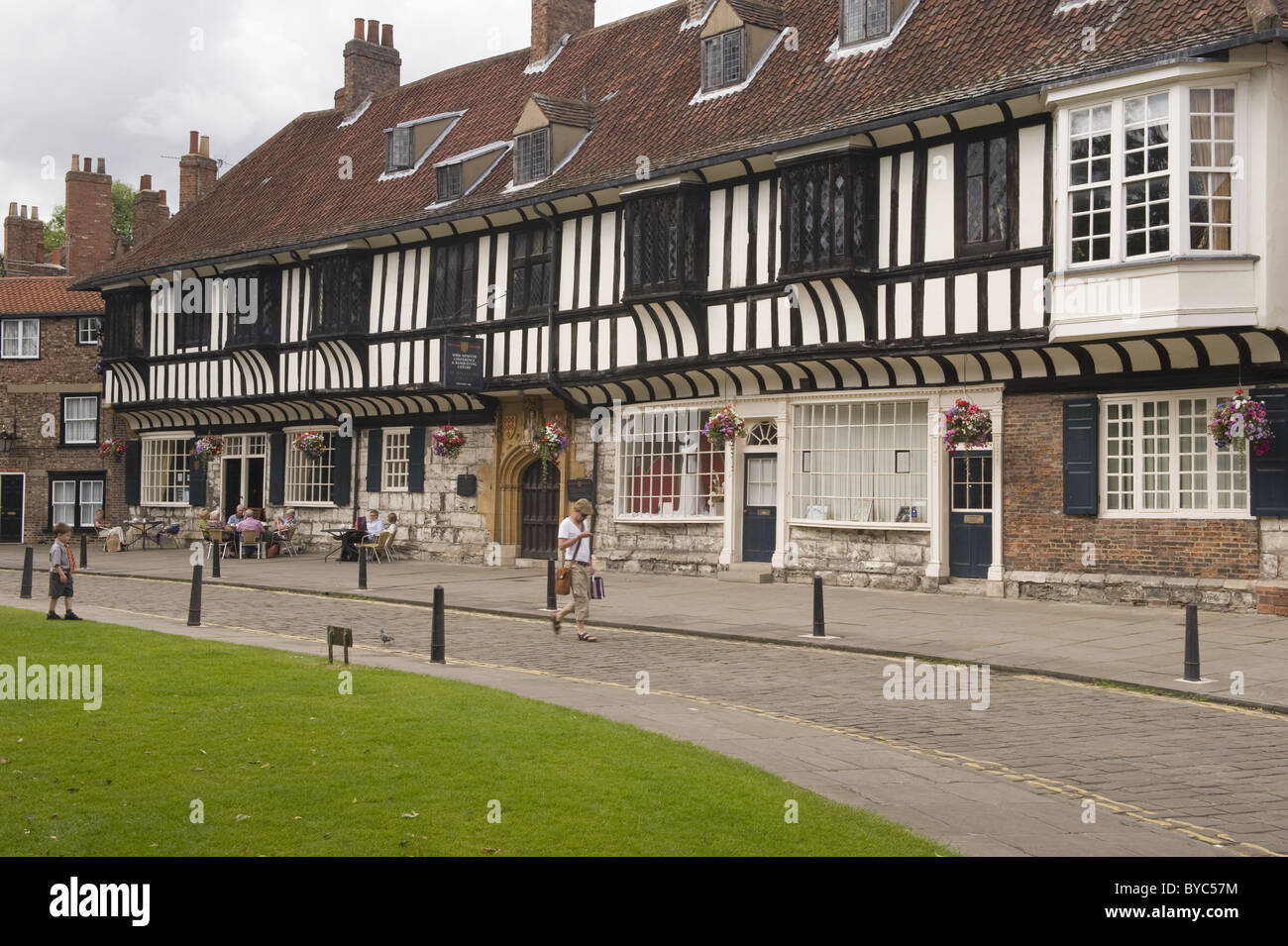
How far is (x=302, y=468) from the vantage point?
114ft

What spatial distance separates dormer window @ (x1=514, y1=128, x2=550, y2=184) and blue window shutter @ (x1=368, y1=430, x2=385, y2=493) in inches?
309

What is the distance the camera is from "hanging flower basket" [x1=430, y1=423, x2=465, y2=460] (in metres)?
29.6

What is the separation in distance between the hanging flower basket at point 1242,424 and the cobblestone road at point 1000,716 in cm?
576

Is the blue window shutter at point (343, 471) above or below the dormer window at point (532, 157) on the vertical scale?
below

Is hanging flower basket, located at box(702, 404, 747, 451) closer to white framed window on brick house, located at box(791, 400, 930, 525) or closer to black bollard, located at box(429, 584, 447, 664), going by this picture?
white framed window on brick house, located at box(791, 400, 930, 525)

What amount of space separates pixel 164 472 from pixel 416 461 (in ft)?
38.5

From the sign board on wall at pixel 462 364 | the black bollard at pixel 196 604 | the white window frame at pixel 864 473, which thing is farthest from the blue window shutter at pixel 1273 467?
the sign board on wall at pixel 462 364

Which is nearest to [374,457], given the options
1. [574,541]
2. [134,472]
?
[134,472]

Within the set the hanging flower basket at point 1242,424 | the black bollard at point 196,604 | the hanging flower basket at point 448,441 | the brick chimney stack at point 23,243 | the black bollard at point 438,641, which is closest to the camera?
the black bollard at point 438,641

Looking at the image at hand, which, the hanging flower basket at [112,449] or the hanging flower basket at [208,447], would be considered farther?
the hanging flower basket at [112,449]

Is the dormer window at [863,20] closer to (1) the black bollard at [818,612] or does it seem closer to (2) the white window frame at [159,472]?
(1) the black bollard at [818,612]

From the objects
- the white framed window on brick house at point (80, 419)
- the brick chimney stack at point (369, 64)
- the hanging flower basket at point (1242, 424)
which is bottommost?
the hanging flower basket at point (1242, 424)

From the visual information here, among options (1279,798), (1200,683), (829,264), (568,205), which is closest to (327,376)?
(568,205)

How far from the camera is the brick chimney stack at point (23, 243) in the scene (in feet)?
164
